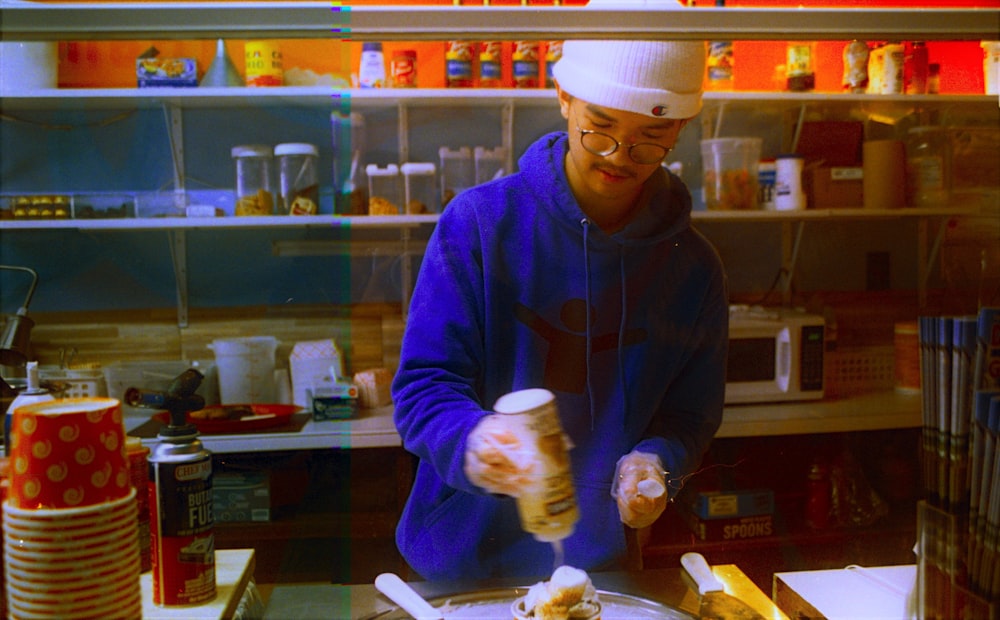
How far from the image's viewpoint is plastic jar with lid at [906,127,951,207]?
1.81 meters

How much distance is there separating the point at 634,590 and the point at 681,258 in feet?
1.50

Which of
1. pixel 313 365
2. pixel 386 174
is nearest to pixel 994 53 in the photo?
pixel 386 174

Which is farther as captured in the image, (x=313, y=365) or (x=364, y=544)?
(x=313, y=365)

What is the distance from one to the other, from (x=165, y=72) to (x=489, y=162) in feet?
3.60

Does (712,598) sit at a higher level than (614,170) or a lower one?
lower

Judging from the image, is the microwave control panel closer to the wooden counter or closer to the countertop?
the countertop

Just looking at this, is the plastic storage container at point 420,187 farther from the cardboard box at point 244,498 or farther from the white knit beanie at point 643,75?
the white knit beanie at point 643,75

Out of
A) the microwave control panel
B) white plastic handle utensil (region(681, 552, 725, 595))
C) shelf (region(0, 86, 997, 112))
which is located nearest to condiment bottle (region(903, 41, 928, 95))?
shelf (region(0, 86, 997, 112))

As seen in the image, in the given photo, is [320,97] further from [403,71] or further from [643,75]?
[643,75]

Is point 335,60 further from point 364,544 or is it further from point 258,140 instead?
point 364,544

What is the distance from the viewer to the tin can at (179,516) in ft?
2.71

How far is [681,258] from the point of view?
115cm

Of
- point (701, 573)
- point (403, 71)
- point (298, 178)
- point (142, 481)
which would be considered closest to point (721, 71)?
point (403, 71)

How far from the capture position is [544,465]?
2.90ft
